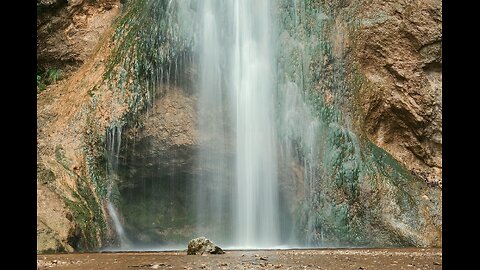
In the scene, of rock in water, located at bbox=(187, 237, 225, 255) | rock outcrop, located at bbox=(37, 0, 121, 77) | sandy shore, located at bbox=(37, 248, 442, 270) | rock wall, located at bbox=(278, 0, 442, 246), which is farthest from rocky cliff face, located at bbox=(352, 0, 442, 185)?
rock in water, located at bbox=(187, 237, 225, 255)

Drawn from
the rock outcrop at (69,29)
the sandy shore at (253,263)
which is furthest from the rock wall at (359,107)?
the sandy shore at (253,263)

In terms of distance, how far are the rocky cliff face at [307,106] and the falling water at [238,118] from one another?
493 millimetres

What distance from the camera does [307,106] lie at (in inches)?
612

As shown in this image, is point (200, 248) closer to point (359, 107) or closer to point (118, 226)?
point (118, 226)

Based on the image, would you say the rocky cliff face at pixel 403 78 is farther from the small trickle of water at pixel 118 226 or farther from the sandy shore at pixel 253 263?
the sandy shore at pixel 253 263

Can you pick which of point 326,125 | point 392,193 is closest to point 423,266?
point 392,193

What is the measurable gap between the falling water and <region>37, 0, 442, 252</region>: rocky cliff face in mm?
493

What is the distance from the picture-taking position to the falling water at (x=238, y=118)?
14273 millimetres

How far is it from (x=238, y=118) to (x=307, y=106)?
2037 mm

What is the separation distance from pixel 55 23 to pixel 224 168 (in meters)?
7.17

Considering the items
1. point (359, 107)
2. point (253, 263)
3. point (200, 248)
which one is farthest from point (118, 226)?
point (359, 107)

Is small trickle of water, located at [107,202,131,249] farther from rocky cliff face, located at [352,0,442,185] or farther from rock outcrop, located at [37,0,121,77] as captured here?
rocky cliff face, located at [352,0,442,185]

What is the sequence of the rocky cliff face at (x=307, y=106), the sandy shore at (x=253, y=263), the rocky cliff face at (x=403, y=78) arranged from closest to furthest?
the sandy shore at (x=253, y=263), the rocky cliff face at (x=307, y=106), the rocky cliff face at (x=403, y=78)

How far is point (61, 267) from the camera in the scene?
6848 mm
